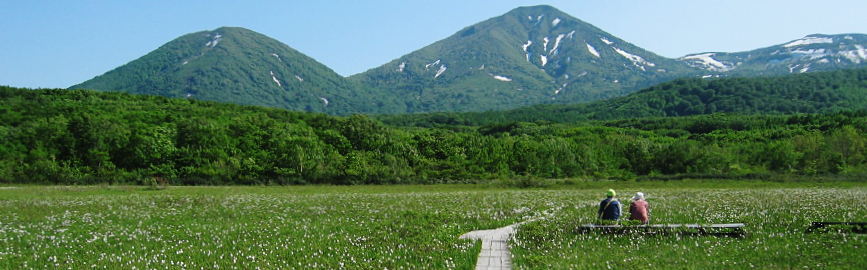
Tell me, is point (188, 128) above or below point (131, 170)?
above

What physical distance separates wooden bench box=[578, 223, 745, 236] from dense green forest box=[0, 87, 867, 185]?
53227 millimetres

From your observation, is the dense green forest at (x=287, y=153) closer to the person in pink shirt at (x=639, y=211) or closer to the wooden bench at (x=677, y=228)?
the person in pink shirt at (x=639, y=211)

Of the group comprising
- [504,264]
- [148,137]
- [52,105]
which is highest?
[52,105]

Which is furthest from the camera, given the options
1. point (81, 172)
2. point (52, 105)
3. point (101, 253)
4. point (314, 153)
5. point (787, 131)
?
point (787, 131)

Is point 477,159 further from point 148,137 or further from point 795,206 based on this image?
point 795,206

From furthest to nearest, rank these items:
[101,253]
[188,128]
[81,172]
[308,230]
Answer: [188,128] < [81,172] < [308,230] < [101,253]

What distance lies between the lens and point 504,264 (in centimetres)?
1379

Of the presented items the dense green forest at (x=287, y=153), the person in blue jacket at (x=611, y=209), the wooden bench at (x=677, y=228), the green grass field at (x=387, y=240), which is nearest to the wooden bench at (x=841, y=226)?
the green grass field at (x=387, y=240)

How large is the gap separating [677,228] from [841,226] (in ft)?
14.0

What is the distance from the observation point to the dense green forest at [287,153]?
71.6m

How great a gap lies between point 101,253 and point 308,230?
631 cm

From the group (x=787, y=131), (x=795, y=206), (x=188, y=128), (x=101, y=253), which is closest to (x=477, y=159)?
(x=188, y=128)

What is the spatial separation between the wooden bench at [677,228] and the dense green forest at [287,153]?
175 feet

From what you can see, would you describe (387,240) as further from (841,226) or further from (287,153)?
(287,153)
